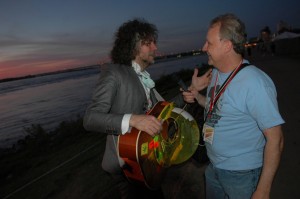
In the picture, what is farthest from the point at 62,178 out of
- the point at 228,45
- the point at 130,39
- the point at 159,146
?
the point at 228,45

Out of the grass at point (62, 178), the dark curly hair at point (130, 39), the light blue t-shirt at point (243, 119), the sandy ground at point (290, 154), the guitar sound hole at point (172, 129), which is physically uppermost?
the dark curly hair at point (130, 39)

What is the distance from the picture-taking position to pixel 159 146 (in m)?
2.60

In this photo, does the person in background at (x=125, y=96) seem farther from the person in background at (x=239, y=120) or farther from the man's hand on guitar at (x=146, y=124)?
the person in background at (x=239, y=120)

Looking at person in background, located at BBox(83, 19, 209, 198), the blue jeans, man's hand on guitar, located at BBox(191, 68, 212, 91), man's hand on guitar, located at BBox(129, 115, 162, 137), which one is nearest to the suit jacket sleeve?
person in background, located at BBox(83, 19, 209, 198)

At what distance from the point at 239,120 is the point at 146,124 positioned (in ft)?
2.50

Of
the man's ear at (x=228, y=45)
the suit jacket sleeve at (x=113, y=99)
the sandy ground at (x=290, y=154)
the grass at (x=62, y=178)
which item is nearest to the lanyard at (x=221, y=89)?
the man's ear at (x=228, y=45)

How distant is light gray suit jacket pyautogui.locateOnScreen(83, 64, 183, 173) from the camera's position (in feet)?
6.88

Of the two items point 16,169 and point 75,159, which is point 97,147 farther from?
point 16,169

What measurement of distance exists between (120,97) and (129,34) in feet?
2.39

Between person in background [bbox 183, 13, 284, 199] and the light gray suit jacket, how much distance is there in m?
0.72

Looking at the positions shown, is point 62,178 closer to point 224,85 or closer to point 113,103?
point 113,103

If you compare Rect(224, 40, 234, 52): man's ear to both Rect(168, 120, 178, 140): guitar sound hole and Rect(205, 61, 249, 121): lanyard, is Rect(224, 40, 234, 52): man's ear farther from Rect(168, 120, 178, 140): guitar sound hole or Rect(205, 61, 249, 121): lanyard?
Rect(168, 120, 178, 140): guitar sound hole

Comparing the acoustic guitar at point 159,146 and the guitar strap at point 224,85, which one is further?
the acoustic guitar at point 159,146

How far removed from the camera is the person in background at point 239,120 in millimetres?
1780
